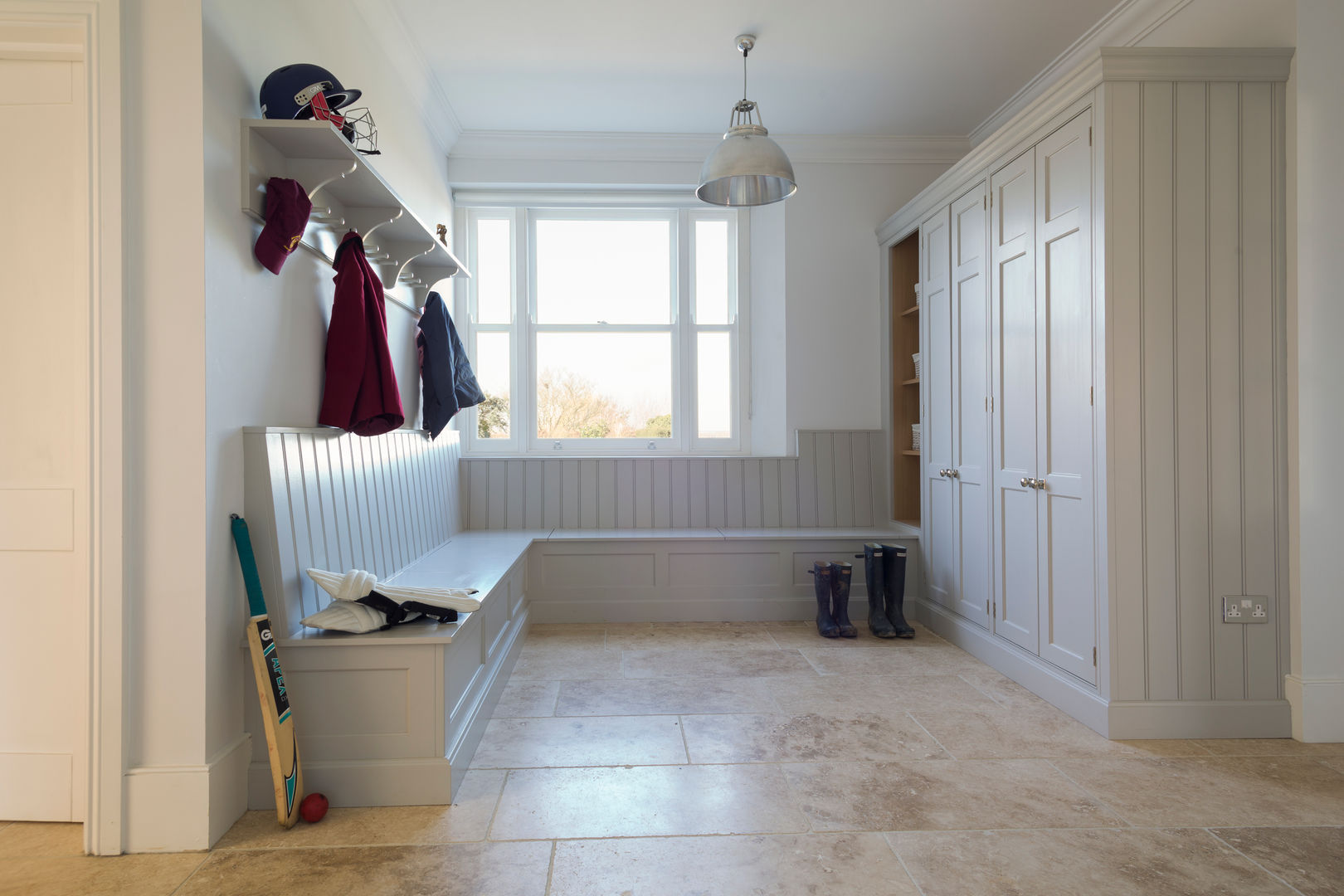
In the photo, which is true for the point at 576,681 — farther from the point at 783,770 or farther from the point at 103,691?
the point at 103,691

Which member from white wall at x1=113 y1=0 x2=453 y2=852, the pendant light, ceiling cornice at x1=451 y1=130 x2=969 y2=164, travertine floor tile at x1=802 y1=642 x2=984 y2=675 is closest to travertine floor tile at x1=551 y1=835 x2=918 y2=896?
white wall at x1=113 y1=0 x2=453 y2=852

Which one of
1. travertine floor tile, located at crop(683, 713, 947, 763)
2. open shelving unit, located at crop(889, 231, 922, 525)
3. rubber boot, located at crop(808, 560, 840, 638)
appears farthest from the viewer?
open shelving unit, located at crop(889, 231, 922, 525)

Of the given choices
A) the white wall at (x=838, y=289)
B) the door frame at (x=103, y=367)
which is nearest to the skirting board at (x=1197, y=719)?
the white wall at (x=838, y=289)

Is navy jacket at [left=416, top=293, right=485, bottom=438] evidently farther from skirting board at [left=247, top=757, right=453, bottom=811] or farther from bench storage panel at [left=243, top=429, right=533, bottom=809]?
skirting board at [left=247, top=757, right=453, bottom=811]

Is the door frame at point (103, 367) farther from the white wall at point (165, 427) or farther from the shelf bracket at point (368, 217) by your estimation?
the shelf bracket at point (368, 217)

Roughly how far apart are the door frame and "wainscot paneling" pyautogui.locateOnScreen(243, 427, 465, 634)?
339 millimetres

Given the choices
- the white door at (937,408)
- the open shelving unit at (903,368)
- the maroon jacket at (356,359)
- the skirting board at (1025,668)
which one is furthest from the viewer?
the open shelving unit at (903,368)

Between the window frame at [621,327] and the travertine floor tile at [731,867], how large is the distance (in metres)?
3.39

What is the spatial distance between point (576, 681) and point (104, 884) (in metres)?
1.83

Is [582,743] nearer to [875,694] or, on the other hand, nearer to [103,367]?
[875,694]

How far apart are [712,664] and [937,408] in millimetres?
1853

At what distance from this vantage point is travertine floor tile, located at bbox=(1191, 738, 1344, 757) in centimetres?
259

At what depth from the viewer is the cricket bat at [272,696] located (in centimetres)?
207

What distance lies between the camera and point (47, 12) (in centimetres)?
197
